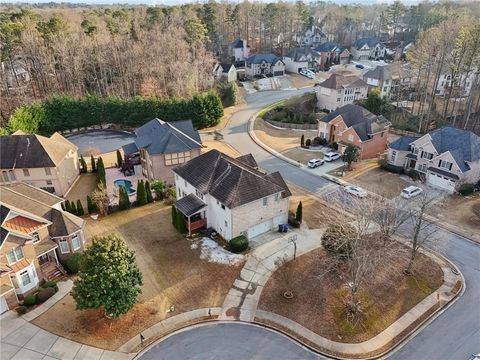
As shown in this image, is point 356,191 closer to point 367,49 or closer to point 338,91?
point 338,91

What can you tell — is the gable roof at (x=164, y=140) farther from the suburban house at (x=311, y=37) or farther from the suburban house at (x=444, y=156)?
the suburban house at (x=311, y=37)

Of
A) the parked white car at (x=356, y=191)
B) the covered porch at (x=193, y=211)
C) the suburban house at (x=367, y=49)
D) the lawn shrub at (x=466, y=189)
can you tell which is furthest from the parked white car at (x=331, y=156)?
the suburban house at (x=367, y=49)

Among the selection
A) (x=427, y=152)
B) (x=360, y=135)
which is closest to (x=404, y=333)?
(x=427, y=152)

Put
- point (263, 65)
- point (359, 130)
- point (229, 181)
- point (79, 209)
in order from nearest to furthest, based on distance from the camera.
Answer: point (229, 181)
point (79, 209)
point (359, 130)
point (263, 65)

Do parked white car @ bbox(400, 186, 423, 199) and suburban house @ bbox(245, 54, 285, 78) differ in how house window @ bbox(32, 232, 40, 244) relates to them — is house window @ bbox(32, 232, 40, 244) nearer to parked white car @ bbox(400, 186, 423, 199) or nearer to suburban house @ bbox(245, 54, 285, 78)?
parked white car @ bbox(400, 186, 423, 199)

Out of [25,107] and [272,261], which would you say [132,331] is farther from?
[25,107]

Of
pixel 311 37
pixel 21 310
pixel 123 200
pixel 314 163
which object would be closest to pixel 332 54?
pixel 311 37

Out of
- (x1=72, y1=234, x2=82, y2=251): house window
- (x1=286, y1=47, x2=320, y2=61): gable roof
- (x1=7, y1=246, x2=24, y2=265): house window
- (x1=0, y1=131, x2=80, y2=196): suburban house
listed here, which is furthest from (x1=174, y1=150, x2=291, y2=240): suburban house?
(x1=286, y1=47, x2=320, y2=61): gable roof
